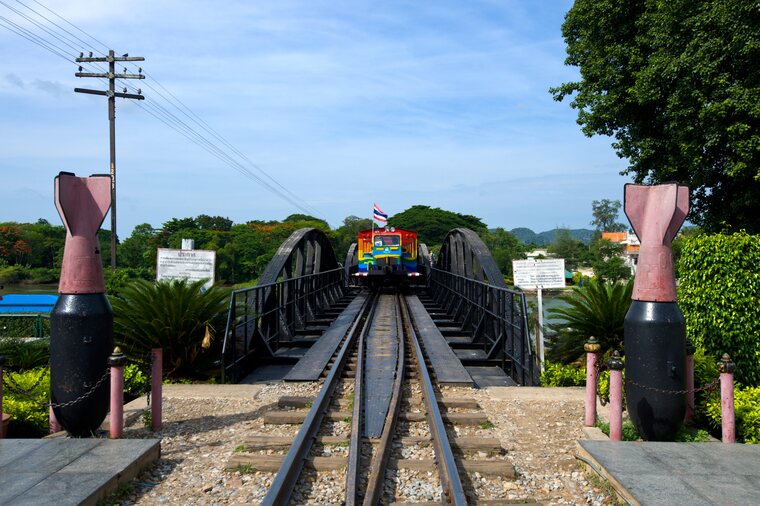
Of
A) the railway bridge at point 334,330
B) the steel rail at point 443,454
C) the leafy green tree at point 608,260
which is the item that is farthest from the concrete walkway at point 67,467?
the leafy green tree at point 608,260

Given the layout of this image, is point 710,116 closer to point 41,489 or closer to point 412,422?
point 412,422

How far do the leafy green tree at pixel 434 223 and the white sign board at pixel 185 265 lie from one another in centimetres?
8910

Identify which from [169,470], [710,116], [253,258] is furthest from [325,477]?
[253,258]

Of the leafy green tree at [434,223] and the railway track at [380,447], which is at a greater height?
the leafy green tree at [434,223]

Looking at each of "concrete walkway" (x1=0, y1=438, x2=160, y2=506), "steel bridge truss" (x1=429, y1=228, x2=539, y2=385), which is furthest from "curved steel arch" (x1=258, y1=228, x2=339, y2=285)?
"concrete walkway" (x1=0, y1=438, x2=160, y2=506)

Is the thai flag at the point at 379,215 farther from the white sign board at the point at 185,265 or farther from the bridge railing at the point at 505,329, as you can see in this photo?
the white sign board at the point at 185,265

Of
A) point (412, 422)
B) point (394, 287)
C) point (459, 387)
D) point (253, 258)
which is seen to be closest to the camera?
point (412, 422)

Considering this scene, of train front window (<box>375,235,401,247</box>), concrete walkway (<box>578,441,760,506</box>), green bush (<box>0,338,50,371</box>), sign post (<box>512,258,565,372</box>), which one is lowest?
concrete walkway (<box>578,441,760,506</box>)

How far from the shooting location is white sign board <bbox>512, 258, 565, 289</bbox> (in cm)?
903

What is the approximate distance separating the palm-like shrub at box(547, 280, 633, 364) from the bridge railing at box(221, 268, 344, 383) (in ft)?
15.5

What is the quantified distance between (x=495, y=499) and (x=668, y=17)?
12.8 meters

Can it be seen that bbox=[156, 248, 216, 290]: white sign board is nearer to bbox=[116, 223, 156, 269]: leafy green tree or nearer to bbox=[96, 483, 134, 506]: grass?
bbox=[96, 483, 134, 506]: grass

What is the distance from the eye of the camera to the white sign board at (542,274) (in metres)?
9.03

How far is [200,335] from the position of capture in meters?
8.14
